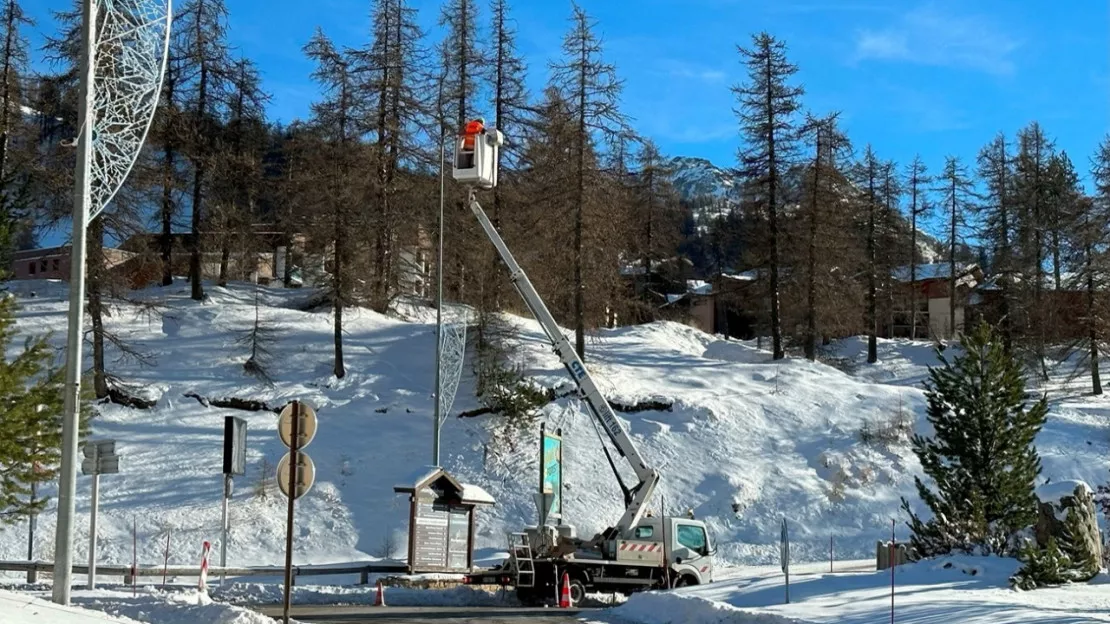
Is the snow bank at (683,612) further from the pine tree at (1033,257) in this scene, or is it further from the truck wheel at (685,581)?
the pine tree at (1033,257)

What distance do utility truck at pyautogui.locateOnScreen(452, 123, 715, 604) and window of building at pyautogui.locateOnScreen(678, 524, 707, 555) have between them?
2 cm

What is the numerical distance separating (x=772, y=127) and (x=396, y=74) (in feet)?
51.0

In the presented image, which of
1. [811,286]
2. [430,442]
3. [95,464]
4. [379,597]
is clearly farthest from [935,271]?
[95,464]

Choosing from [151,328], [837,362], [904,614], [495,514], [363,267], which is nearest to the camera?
[904,614]

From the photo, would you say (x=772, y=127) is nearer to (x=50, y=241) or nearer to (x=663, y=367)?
(x=663, y=367)

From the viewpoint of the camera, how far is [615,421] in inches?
985

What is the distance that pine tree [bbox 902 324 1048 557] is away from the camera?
22.8 m

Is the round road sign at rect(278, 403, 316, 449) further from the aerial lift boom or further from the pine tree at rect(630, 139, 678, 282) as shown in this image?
the pine tree at rect(630, 139, 678, 282)

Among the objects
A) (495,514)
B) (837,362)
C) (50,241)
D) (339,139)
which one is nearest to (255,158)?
(339,139)

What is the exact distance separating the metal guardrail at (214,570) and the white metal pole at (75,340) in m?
10.6

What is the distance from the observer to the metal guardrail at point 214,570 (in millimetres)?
23609

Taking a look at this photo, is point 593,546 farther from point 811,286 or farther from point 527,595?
point 811,286

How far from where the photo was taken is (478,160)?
2138cm

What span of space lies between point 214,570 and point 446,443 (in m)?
12.4
